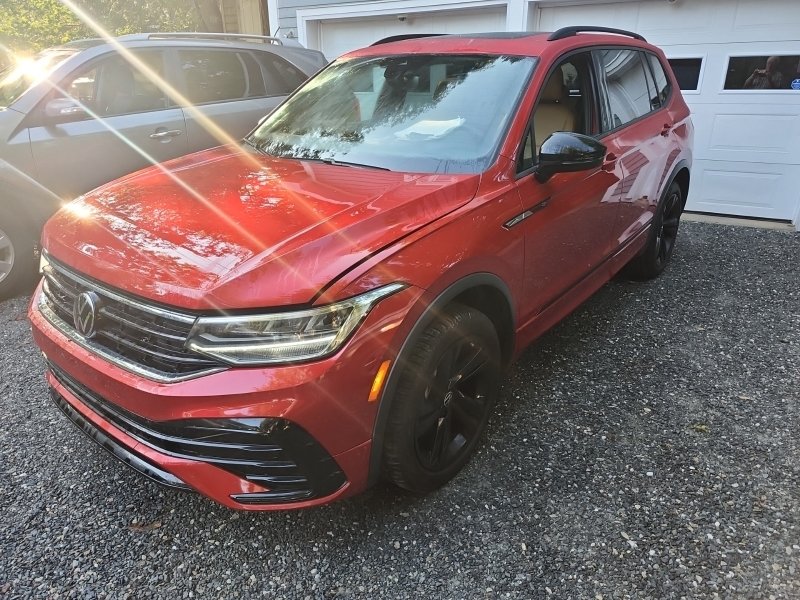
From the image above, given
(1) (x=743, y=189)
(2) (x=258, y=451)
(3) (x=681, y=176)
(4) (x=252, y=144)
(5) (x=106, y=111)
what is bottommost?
(1) (x=743, y=189)

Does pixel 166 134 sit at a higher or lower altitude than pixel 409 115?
lower

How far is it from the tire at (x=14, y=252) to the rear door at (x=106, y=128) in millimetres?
360

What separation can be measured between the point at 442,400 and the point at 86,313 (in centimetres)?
134

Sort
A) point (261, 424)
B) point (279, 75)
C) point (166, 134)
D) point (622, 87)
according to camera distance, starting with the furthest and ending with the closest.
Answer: point (279, 75)
point (166, 134)
point (622, 87)
point (261, 424)

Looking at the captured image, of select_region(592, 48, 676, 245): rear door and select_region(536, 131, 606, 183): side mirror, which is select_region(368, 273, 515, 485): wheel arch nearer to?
A: select_region(536, 131, 606, 183): side mirror

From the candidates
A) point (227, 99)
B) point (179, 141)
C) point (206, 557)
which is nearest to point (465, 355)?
point (206, 557)

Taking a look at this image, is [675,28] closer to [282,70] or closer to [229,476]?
[282,70]

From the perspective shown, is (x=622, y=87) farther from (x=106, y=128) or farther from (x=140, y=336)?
(x=106, y=128)

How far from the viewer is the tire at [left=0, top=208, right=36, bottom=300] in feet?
14.3

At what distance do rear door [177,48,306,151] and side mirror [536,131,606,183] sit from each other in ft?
11.9

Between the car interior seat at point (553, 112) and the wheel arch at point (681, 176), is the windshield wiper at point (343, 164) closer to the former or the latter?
the car interior seat at point (553, 112)

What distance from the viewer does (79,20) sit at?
1534 cm

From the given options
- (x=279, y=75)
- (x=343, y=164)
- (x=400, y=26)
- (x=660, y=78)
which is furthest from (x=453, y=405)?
(x=400, y=26)

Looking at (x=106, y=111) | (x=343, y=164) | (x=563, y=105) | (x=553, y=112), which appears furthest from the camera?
(x=106, y=111)
